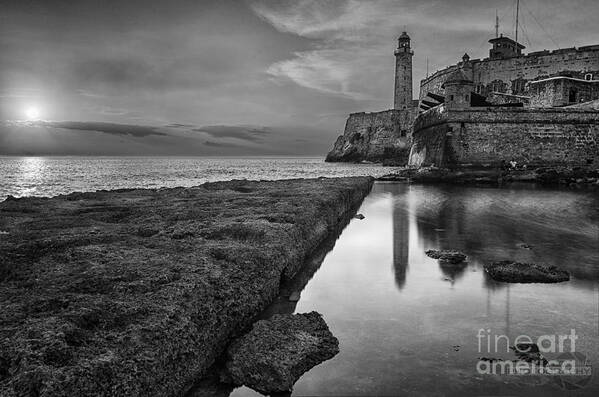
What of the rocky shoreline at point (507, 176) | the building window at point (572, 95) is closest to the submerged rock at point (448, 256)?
the rocky shoreline at point (507, 176)

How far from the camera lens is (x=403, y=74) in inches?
3280

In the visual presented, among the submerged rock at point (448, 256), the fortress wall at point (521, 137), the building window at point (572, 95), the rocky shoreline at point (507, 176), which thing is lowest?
the submerged rock at point (448, 256)

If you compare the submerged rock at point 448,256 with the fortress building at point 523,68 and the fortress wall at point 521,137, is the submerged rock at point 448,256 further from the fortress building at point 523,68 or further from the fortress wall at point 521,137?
the fortress building at point 523,68

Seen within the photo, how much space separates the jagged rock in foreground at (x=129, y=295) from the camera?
2.96 metres

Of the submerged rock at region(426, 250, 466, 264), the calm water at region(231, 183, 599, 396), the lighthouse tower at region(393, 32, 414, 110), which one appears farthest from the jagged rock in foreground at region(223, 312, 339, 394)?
the lighthouse tower at region(393, 32, 414, 110)

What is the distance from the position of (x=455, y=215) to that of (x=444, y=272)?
26.0 ft

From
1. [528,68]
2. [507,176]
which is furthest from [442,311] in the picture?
[528,68]

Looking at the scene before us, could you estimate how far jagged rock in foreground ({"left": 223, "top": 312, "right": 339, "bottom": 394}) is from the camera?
12.7ft

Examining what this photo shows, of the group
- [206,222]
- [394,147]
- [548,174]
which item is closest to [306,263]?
[206,222]

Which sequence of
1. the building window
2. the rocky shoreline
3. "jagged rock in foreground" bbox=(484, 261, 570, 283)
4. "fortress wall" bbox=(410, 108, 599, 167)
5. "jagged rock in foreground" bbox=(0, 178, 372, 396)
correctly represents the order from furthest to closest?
the building window < "fortress wall" bbox=(410, 108, 599, 167) < the rocky shoreline < "jagged rock in foreground" bbox=(484, 261, 570, 283) < "jagged rock in foreground" bbox=(0, 178, 372, 396)

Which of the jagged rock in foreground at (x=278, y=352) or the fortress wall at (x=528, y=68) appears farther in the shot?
the fortress wall at (x=528, y=68)

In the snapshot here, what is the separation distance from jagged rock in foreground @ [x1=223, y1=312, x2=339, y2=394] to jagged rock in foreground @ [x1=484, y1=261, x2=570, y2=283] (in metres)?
3.72

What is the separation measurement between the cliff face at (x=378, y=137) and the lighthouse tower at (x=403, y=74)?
3223mm

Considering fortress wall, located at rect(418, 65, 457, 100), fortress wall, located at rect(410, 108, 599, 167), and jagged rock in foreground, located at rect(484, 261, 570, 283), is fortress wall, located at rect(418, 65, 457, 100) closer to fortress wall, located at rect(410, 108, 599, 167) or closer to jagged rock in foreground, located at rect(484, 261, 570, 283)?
fortress wall, located at rect(410, 108, 599, 167)
